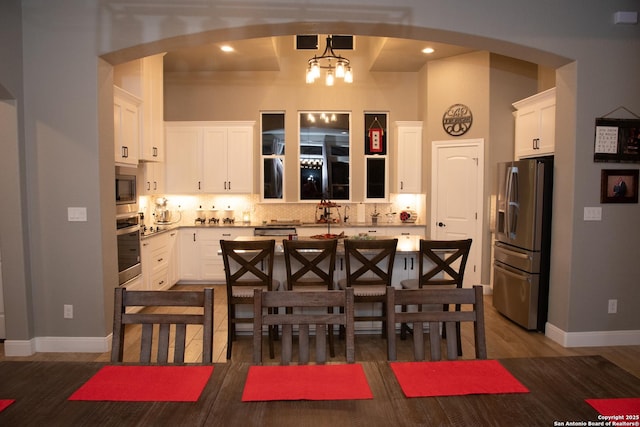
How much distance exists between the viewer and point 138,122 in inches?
193

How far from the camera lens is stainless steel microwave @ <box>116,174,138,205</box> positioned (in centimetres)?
414

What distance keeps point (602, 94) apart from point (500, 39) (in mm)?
1094

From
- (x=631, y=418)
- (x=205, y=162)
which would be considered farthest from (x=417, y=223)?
(x=631, y=418)

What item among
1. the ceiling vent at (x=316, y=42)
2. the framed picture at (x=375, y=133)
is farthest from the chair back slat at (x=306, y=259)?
the ceiling vent at (x=316, y=42)

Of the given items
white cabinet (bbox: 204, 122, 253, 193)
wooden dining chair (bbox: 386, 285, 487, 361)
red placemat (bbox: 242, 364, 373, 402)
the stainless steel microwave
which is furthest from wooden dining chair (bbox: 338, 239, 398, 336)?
white cabinet (bbox: 204, 122, 253, 193)

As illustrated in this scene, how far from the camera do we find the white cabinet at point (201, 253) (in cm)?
608

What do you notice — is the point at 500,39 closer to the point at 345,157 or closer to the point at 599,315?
the point at 599,315

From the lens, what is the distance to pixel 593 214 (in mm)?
3631

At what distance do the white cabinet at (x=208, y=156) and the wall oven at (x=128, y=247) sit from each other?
185 cm

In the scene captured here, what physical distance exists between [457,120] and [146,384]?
17.7 feet

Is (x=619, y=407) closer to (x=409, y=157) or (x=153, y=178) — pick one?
(x=409, y=157)

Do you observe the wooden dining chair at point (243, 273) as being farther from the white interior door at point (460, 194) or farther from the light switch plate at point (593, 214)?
the white interior door at point (460, 194)

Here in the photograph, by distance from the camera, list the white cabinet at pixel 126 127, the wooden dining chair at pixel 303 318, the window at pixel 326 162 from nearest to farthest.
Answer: the wooden dining chair at pixel 303 318
the white cabinet at pixel 126 127
the window at pixel 326 162

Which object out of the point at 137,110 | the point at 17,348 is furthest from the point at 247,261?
the point at 137,110
